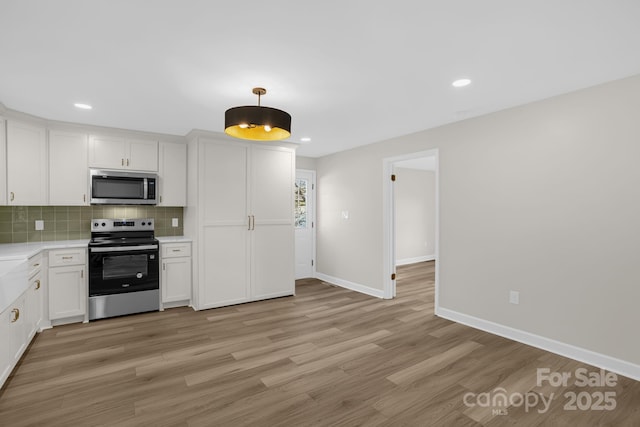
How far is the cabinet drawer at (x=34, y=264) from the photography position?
3.19m

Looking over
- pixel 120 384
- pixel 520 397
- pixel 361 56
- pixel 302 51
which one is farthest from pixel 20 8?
pixel 520 397

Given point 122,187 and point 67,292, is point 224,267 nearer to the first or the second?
point 122,187

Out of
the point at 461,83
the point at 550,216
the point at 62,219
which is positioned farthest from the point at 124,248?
the point at 550,216

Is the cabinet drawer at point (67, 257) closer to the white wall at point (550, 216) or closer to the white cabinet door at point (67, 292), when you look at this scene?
the white cabinet door at point (67, 292)

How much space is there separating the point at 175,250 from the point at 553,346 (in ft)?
14.5

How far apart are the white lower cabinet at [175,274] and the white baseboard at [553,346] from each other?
3.40 metres

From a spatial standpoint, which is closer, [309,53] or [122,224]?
[309,53]

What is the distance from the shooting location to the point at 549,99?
3088 millimetres

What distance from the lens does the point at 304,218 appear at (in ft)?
20.6

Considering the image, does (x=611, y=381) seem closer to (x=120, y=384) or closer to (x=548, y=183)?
(x=548, y=183)

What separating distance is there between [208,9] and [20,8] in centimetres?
101

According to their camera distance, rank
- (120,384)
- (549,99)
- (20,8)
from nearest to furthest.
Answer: (20,8), (120,384), (549,99)

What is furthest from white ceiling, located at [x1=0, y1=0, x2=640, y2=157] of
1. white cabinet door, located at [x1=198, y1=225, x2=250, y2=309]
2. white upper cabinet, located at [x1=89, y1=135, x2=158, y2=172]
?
white cabinet door, located at [x1=198, y1=225, x2=250, y2=309]

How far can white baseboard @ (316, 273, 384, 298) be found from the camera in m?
5.03
